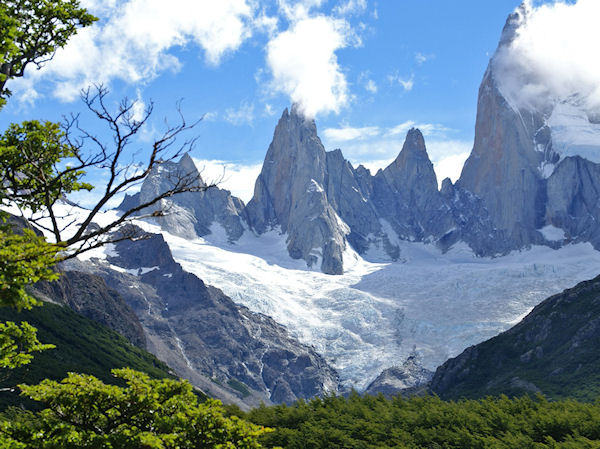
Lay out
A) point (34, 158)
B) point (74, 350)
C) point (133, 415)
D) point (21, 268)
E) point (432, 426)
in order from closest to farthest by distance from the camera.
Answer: point (21, 268) < point (34, 158) < point (133, 415) < point (432, 426) < point (74, 350)

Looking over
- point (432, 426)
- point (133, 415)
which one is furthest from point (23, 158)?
point (432, 426)

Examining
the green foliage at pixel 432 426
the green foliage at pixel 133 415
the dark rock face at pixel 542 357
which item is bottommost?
the dark rock face at pixel 542 357

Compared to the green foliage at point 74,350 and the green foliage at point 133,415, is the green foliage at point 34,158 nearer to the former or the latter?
the green foliage at point 133,415

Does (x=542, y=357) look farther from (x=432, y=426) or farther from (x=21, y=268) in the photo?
(x=21, y=268)

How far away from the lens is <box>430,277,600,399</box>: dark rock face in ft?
400

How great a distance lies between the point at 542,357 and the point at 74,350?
113m

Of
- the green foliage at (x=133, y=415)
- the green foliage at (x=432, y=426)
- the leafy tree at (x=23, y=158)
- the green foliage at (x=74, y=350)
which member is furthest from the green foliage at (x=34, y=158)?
→ the green foliage at (x=74, y=350)

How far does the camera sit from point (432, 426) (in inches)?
2092

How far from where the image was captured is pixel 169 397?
2461cm

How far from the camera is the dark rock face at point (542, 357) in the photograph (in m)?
122

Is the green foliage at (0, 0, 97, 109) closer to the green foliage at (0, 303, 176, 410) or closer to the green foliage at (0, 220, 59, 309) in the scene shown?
the green foliage at (0, 220, 59, 309)

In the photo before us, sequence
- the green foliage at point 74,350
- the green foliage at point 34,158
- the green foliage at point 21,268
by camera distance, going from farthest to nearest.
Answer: the green foliage at point 74,350, the green foliage at point 34,158, the green foliage at point 21,268

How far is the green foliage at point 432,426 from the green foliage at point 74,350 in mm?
68243

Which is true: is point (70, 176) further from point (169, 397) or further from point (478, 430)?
point (478, 430)
